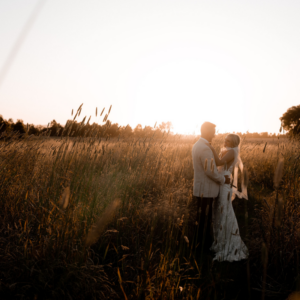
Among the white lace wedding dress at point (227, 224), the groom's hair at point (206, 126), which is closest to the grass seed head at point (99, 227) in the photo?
the white lace wedding dress at point (227, 224)

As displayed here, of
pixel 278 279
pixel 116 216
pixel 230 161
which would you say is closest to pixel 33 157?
pixel 116 216

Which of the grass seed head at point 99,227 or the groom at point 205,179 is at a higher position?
the groom at point 205,179

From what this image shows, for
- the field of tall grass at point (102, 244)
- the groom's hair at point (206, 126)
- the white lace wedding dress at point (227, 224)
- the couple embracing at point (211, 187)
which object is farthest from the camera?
the groom's hair at point (206, 126)

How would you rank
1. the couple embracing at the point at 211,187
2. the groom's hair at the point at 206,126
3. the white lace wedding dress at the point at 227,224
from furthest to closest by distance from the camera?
the groom's hair at the point at 206,126 < the couple embracing at the point at 211,187 < the white lace wedding dress at the point at 227,224

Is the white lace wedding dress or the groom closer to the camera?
the white lace wedding dress

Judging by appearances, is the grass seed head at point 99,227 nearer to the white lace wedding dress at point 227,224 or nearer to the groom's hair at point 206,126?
the white lace wedding dress at point 227,224

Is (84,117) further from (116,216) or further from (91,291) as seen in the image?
(91,291)

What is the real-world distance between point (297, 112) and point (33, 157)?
84.0 ft

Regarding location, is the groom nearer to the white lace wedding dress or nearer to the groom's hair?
the groom's hair

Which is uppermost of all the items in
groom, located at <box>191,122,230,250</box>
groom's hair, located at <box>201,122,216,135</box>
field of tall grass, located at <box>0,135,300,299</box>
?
groom's hair, located at <box>201,122,216,135</box>

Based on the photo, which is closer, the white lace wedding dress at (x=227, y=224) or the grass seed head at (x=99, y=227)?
the grass seed head at (x=99, y=227)

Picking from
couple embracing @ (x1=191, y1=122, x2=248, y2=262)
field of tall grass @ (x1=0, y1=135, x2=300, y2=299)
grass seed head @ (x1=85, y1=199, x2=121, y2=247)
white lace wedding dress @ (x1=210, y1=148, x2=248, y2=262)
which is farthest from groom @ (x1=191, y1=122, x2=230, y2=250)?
grass seed head @ (x1=85, y1=199, x2=121, y2=247)

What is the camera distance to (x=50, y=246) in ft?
5.58

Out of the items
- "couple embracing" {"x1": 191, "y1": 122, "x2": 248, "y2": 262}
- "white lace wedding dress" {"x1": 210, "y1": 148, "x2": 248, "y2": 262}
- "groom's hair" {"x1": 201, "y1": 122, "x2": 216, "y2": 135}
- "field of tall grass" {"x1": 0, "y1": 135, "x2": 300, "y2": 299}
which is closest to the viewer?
"field of tall grass" {"x1": 0, "y1": 135, "x2": 300, "y2": 299}
